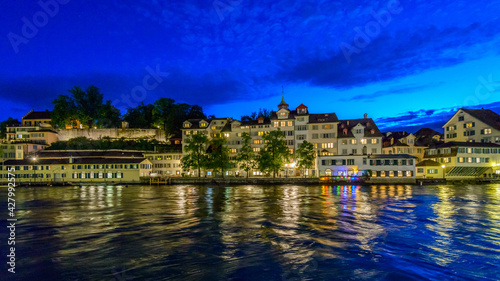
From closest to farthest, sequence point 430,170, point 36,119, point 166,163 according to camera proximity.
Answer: point 430,170
point 166,163
point 36,119

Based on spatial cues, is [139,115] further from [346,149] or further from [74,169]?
[346,149]

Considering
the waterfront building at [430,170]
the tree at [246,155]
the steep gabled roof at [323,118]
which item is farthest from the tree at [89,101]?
the waterfront building at [430,170]

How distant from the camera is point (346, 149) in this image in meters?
77.1

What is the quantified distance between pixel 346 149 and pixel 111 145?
218 ft

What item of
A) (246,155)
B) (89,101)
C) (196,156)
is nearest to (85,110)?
(89,101)

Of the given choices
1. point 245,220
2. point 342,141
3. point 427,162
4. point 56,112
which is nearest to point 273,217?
point 245,220

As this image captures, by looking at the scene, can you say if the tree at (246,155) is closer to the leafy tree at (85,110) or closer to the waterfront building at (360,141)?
the waterfront building at (360,141)

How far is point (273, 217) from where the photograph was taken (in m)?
28.0

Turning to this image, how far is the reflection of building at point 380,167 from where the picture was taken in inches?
2793

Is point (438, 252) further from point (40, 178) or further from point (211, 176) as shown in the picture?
point (40, 178)

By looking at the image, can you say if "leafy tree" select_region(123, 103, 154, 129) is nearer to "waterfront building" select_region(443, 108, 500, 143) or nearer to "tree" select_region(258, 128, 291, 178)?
"tree" select_region(258, 128, 291, 178)

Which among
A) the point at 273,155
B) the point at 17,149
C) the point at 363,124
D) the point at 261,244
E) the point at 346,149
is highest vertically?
the point at 363,124

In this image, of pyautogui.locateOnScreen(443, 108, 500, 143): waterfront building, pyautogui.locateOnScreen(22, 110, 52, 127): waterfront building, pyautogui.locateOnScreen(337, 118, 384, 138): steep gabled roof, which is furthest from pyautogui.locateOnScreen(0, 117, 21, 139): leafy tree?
pyautogui.locateOnScreen(443, 108, 500, 143): waterfront building

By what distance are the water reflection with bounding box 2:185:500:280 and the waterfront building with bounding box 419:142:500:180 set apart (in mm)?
45556
